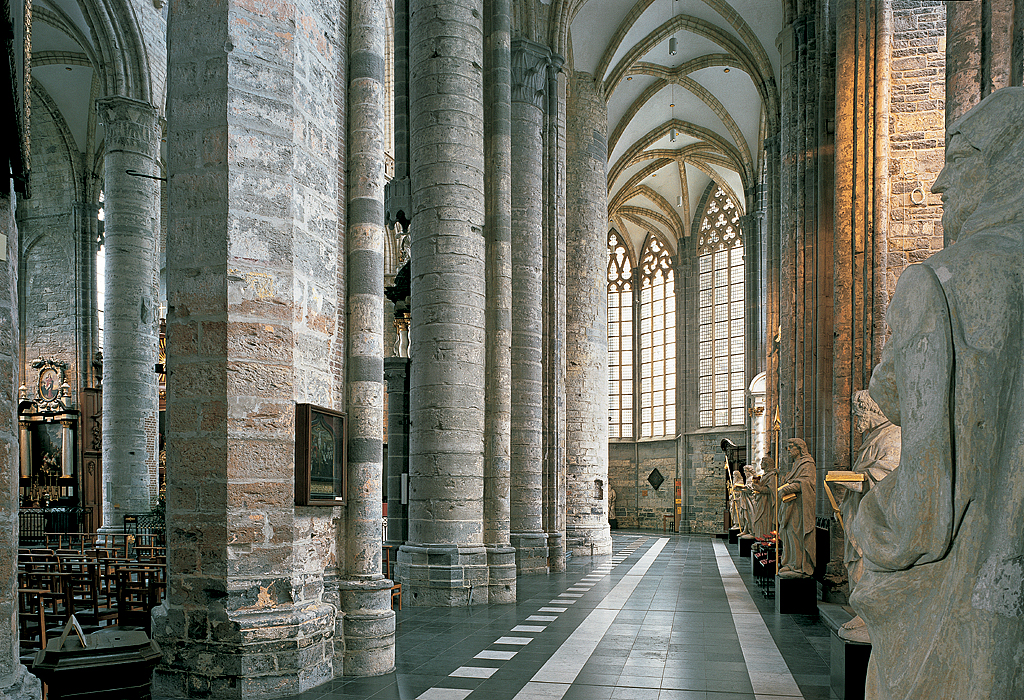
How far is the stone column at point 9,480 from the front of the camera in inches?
161

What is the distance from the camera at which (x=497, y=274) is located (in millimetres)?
13859

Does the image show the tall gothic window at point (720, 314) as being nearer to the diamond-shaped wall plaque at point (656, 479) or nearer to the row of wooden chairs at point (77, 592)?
the diamond-shaped wall plaque at point (656, 479)

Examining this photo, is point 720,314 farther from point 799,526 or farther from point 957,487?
point 957,487

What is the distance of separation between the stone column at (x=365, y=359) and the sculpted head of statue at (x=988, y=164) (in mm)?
5787

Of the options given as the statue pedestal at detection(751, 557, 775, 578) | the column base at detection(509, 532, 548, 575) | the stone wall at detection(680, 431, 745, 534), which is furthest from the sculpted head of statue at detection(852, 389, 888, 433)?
the stone wall at detection(680, 431, 745, 534)

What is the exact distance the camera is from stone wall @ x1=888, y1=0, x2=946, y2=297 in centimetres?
1085

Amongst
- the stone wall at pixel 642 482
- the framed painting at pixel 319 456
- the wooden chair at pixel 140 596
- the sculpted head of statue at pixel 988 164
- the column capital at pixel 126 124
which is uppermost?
the column capital at pixel 126 124

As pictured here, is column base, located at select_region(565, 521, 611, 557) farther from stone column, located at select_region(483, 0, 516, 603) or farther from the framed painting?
the framed painting

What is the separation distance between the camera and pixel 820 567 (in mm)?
12492

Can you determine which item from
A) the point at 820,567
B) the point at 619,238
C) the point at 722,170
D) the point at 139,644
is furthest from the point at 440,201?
the point at 619,238

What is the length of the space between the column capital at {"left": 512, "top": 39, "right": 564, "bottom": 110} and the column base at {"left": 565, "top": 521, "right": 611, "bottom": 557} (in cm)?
1018

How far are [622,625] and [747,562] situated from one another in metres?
10.5

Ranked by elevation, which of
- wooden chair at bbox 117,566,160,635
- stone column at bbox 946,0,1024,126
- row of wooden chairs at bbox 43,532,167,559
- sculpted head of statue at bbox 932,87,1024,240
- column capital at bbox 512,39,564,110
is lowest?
row of wooden chairs at bbox 43,532,167,559

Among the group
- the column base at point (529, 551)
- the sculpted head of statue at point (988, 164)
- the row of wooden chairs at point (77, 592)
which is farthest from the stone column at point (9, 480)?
the column base at point (529, 551)
